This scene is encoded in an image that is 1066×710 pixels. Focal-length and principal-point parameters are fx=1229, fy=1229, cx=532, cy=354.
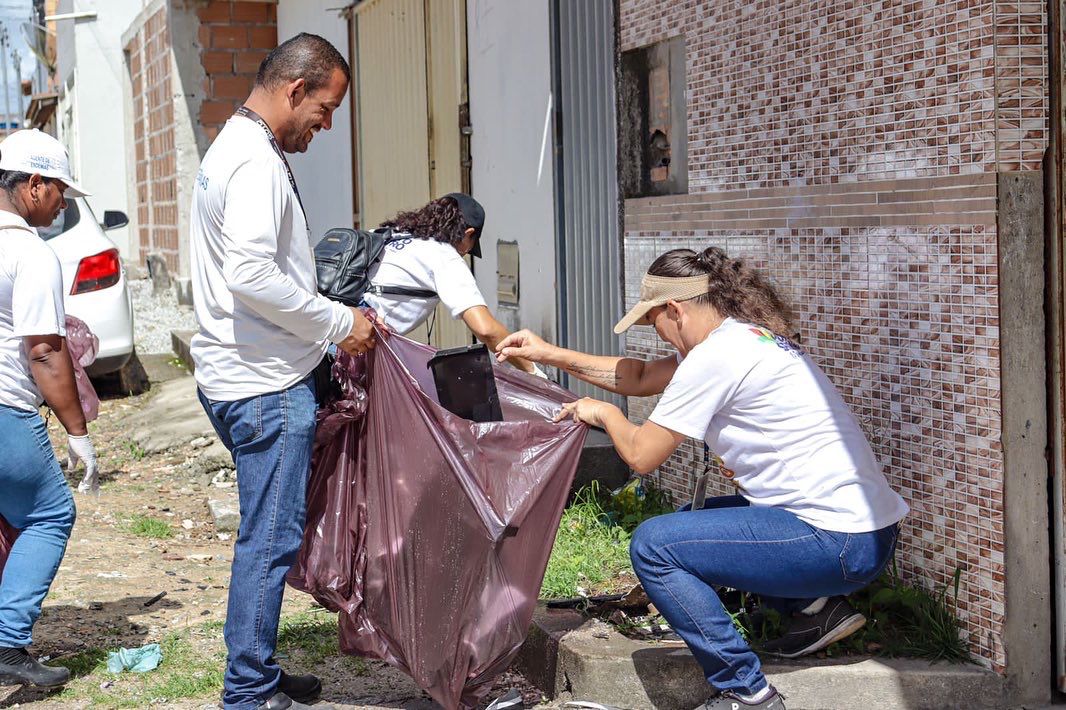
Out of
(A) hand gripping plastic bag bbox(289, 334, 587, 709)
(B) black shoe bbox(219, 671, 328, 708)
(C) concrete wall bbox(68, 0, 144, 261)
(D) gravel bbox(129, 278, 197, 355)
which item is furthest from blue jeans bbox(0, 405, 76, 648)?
(C) concrete wall bbox(68, 0, 144, 261)

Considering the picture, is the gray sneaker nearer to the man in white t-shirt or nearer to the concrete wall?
the man in white t-shirt

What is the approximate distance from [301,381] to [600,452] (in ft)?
7.19

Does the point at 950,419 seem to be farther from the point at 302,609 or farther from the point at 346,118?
the point at 346,118

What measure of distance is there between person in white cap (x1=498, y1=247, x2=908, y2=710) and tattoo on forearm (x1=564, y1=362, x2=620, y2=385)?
58 centimetres

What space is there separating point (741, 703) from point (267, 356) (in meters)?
1.58

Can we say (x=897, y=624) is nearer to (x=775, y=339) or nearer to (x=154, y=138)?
(x=775, y=339)

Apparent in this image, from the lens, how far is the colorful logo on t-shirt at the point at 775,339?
333 centimetres

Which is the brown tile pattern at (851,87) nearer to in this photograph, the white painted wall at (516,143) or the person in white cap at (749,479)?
the person in white cap at (749,479)

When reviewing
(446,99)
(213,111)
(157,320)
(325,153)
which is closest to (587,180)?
(446,99)

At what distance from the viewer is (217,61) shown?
12.5 m

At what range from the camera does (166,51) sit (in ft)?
41.9

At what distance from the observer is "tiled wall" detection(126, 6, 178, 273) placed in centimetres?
1316

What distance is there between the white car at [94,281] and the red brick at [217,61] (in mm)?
3740

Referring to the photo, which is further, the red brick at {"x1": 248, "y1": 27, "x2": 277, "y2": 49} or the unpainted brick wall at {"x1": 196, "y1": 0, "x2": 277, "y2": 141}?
the red brick at {"x1": 248, "y1": 27, "x2": 277, "y2": 49}
